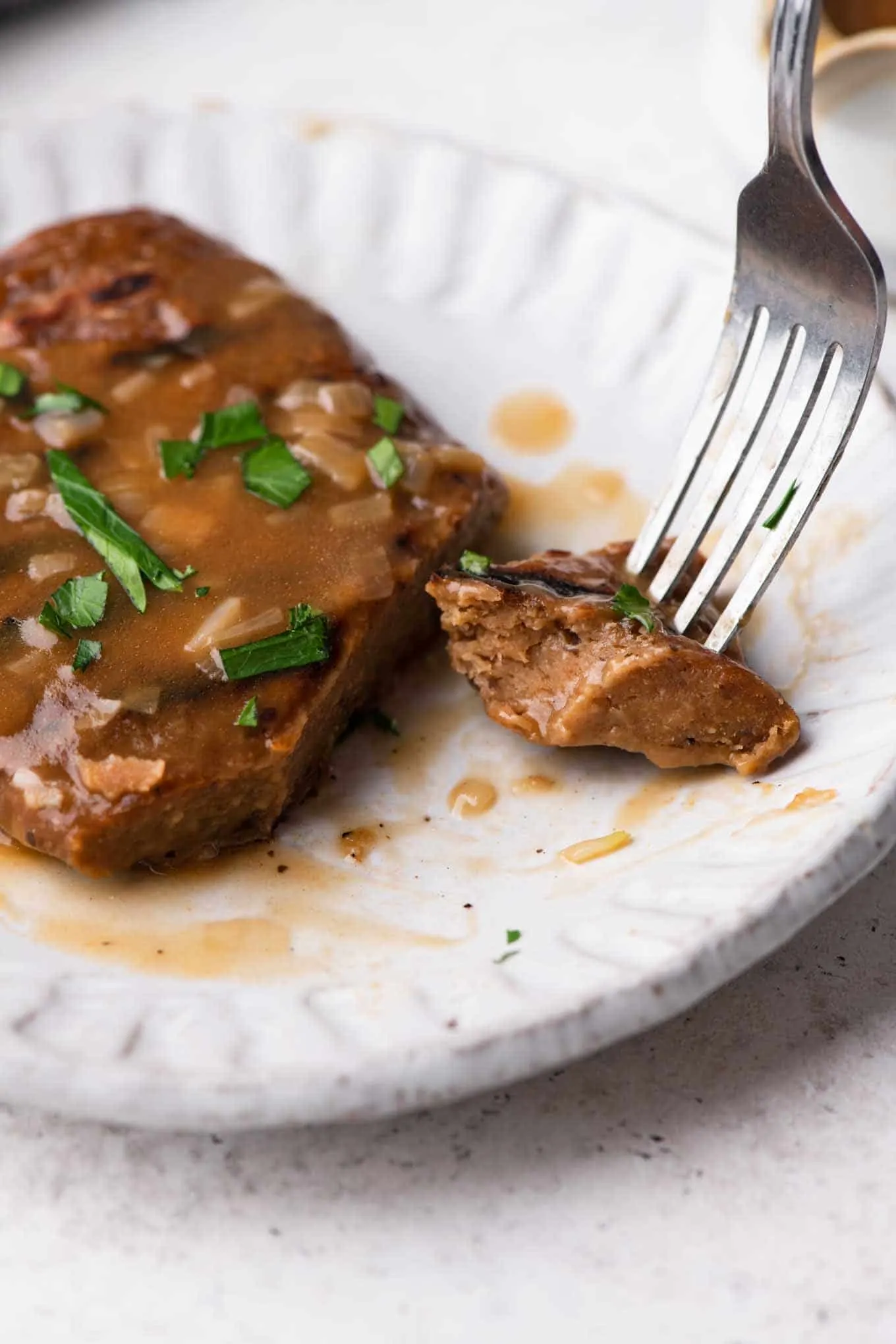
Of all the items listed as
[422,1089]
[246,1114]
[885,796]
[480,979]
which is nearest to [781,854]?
[885,796]

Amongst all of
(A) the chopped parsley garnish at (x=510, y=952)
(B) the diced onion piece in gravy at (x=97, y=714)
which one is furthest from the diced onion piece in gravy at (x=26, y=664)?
(A) the chopped parsley garnish at (x=510, y=952)

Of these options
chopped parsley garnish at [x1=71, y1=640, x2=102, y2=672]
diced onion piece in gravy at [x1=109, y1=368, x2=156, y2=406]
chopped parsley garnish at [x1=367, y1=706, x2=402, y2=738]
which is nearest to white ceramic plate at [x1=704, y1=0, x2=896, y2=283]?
diced onion piece in gravy at [x1=109, y1=368, x2=156, y2=406]

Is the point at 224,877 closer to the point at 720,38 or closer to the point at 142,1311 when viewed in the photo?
the point at 142,1311

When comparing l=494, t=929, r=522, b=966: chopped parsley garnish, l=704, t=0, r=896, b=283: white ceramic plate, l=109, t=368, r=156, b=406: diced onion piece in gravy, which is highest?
l=704, t=0, r=896, b=283: white ceramic plate

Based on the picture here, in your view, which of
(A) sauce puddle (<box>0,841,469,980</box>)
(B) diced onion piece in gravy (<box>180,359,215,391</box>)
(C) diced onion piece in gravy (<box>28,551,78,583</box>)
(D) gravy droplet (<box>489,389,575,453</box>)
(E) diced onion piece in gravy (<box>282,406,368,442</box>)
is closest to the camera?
(A) sauce puddle (<box>0,841,469,980</box>)

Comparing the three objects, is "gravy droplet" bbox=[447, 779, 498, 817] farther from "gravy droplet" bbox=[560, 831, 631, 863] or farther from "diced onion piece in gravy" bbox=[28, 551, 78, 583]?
"diced onion piece in gravy" bbox=[28, 551, 78, 583]

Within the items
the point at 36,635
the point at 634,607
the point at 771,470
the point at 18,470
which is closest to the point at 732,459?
the point at 771,470

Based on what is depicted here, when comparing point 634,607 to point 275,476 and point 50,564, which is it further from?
point 50,564
